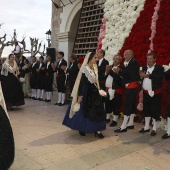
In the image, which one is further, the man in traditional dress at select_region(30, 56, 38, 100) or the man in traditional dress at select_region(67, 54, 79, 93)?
the man in traditional dress at select_region(30, 56, 38, 100)

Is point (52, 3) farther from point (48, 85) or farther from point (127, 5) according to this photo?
point (127, 5)

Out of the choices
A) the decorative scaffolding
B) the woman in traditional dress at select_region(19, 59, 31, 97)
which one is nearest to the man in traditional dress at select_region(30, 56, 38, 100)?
the woman in traditional dress at select_region(19, 59, 31, 97)

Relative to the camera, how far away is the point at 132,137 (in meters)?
4.48

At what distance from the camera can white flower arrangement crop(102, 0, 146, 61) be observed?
634 cm

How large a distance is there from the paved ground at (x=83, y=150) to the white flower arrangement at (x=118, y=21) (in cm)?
249

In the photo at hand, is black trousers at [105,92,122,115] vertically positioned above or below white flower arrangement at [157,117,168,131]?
above

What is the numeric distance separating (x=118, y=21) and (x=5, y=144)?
16.9 ft

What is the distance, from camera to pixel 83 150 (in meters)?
3.71

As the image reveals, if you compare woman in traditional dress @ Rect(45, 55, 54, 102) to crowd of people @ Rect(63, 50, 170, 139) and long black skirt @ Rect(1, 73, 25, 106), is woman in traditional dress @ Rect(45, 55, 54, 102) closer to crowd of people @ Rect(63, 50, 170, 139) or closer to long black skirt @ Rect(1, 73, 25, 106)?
long black skirt @ Rect(1, 73, 25, 106)

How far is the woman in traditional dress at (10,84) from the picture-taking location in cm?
→ 672

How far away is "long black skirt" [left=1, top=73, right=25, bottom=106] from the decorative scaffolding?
8.21 ft

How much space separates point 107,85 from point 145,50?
136 cm

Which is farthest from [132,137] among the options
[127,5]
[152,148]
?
[127,5]

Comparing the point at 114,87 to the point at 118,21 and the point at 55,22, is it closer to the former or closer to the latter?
the point at 118,21
